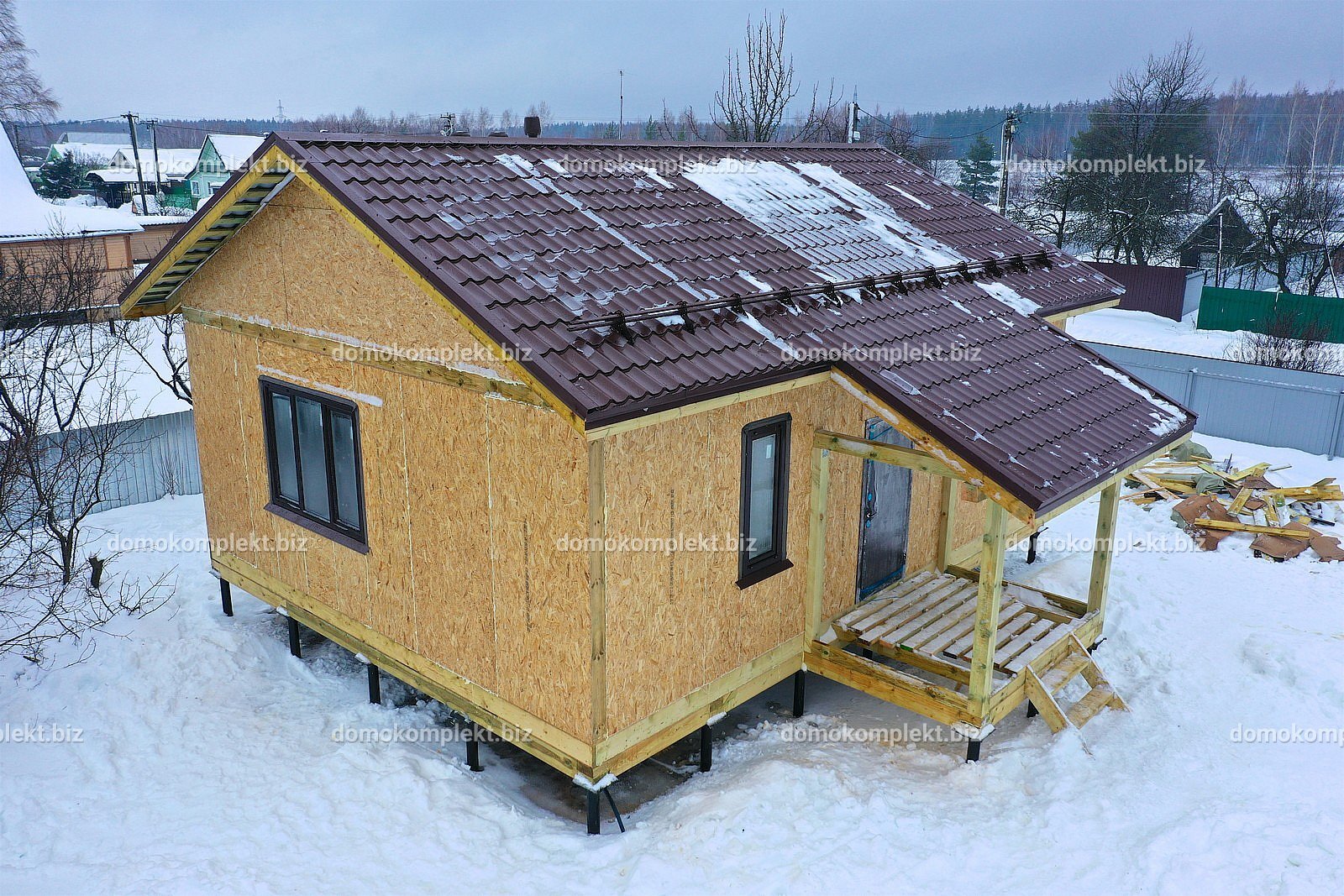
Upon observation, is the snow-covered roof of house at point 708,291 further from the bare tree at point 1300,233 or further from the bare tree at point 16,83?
the bare tree at point 16,83

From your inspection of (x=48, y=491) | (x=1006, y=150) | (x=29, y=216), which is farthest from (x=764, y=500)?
(x=29, y=216)

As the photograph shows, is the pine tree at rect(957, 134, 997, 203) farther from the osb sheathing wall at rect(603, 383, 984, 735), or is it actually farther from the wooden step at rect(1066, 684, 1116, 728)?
the osb sheathing wall at rect(603, 383, 984, 735)

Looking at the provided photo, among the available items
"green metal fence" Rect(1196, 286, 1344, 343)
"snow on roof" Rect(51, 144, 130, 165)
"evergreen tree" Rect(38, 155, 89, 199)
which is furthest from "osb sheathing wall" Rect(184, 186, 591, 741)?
"snow on roof" Rect(51, 144, 130, 165)

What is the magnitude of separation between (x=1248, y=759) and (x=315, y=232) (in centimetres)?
875

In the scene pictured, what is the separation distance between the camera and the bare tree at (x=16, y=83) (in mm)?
47750

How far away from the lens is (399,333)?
7.29m

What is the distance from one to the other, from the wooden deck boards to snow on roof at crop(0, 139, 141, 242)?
30.0 meters

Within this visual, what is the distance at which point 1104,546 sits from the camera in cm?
883

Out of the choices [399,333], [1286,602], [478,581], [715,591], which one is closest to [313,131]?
[399,333]

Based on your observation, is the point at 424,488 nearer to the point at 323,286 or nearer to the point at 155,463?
the point at 323,286

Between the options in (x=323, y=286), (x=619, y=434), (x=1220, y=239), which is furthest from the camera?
(x=1220, y=239)

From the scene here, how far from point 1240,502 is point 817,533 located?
29.2 ft

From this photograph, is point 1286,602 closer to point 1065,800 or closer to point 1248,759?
point 1248,759

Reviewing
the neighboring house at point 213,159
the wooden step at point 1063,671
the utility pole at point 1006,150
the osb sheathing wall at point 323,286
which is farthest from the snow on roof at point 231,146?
the wooden step at point 1063,671
